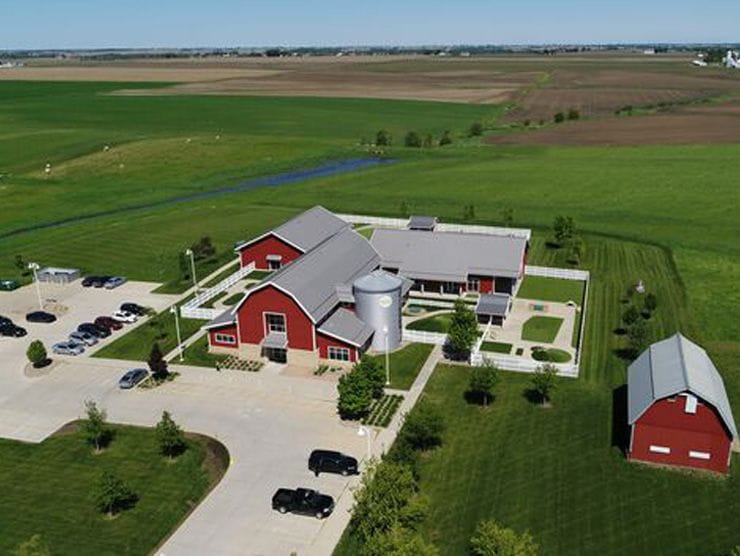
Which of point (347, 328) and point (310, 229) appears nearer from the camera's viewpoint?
point (347, 328)

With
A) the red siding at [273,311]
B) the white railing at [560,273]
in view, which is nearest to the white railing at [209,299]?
the red siding at [273,311]

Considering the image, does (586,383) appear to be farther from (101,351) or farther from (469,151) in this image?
(469,151)

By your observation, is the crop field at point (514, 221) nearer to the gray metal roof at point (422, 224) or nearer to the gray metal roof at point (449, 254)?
the gray metal roof at point (449, 254)

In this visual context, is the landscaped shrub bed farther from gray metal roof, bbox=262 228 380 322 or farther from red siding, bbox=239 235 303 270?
red siding, bbox=239 235 303 270

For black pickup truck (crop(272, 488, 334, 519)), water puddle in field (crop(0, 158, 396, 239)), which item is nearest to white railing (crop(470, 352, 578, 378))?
black pickup truck (crop(272, 488, 334, 519))

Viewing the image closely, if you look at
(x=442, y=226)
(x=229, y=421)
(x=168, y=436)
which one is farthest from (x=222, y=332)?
(x=442, y=226)

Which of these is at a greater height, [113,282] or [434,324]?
[113,282]

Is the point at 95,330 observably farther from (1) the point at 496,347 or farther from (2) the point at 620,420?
(2) the point at 620,420
